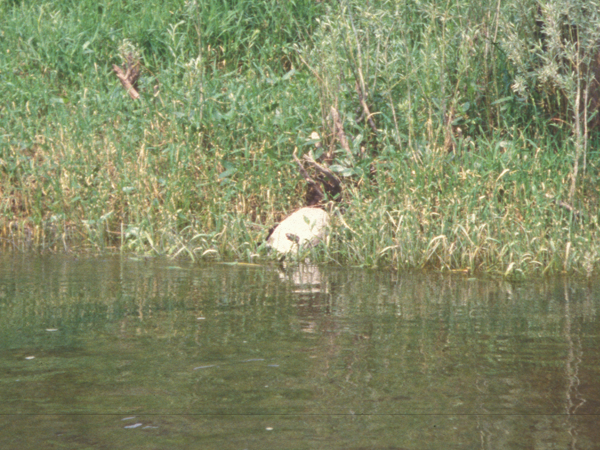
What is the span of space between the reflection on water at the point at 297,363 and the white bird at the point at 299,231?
0.94 m

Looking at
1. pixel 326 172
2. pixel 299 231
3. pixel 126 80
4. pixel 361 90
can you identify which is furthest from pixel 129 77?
pixel 299 231

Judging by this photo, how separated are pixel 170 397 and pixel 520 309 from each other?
2.55 metres

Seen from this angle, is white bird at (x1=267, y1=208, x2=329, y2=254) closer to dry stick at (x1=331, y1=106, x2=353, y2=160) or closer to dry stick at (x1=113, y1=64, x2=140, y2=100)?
dry stick at (x1=331, y1=106, x2=353, y2=160)

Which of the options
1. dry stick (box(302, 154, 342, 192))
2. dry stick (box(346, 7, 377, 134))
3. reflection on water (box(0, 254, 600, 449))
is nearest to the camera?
reflection on water (box(0, 254, 600, 449))

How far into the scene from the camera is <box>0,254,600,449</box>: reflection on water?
3.00 metres

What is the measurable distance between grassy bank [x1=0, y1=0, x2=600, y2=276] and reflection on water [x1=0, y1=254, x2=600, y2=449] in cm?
69

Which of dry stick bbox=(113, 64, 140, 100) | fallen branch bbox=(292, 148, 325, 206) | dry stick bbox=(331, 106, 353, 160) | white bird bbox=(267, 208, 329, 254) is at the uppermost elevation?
dry stick bbox=(113, 64, 140, 100)

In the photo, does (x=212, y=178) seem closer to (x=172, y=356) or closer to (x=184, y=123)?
(x=184, y=123)

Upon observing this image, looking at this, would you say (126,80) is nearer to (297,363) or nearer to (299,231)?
Result: (299,231)

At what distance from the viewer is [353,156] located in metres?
7.79

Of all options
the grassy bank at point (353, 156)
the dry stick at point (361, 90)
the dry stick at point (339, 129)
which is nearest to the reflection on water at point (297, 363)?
the grassy bank at point (353, 156)

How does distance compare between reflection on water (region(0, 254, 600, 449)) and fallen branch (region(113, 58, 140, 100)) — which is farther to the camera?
fallen branch (region(113, 58, 140, 100))

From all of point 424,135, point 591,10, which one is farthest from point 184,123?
point 591,10

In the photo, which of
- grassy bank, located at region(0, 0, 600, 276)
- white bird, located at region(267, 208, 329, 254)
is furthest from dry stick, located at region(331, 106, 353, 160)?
white bird, located at region(267, 208, 329, 254)
